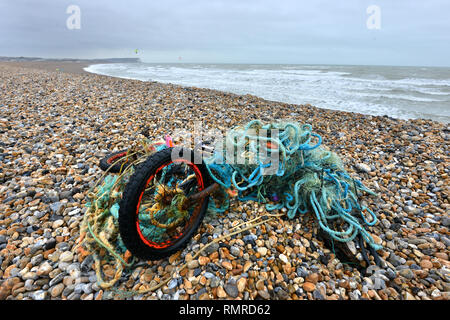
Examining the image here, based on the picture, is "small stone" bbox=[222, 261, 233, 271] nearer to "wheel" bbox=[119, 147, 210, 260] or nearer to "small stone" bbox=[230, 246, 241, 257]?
"small stone" bbox=[230, 246, 241, 257]

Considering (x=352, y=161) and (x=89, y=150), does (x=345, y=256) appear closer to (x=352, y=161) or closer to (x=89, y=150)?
(x=352, y=161)

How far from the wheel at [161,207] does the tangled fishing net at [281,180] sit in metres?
0.08

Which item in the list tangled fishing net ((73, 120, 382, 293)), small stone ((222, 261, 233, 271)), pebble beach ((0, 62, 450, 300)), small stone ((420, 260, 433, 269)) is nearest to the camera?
pebble beach ((0, 62, 450, 300))

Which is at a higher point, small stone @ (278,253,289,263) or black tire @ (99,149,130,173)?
black tire @ (99,149,130,173)

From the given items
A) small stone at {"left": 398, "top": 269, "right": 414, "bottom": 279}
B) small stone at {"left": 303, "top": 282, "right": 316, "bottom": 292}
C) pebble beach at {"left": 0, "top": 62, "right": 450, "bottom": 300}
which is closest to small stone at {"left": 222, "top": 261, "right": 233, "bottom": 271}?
pebble beach at {"left": 0, "top": 62, "right": 450, "bottom": 300}

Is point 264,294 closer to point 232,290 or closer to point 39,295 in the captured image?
point 232,290

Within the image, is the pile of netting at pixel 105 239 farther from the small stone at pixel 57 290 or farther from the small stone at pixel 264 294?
the small stone at pixel 264 294

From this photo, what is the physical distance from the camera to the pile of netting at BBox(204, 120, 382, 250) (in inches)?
93.4

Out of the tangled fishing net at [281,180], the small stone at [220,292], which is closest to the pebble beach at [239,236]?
the small stone at [220,292]

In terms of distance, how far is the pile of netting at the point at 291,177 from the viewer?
2.37 metres

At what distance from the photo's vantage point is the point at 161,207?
2.02 m
